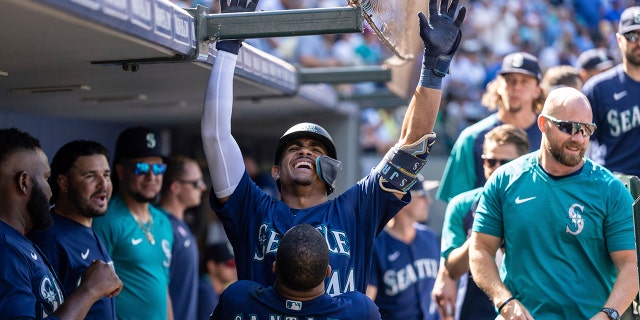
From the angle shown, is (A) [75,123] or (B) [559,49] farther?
(B) [559,49]

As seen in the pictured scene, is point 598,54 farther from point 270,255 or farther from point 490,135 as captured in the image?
point 270,255

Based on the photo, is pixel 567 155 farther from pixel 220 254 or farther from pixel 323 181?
pixel 220 254

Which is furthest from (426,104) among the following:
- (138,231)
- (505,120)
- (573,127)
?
(138,231)

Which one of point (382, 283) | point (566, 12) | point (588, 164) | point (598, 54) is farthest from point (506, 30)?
point (588, 164)

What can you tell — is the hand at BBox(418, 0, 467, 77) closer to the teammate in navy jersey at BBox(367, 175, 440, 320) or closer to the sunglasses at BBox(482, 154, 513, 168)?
the sunglasses at BBox(482, 154, 513, 168)

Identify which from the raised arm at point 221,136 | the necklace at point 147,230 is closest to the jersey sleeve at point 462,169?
the necklace at point 147,230

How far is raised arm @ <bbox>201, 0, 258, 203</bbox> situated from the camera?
404 cm

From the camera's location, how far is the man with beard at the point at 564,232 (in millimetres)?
4375

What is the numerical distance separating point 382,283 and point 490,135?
1.41 metres

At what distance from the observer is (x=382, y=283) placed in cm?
645

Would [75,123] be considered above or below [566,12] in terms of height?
below

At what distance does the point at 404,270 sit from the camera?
21.4 feet

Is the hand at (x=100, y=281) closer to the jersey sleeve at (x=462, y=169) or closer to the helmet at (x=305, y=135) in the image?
the helmet at (x=305, y=135)

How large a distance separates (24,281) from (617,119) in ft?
11.8
